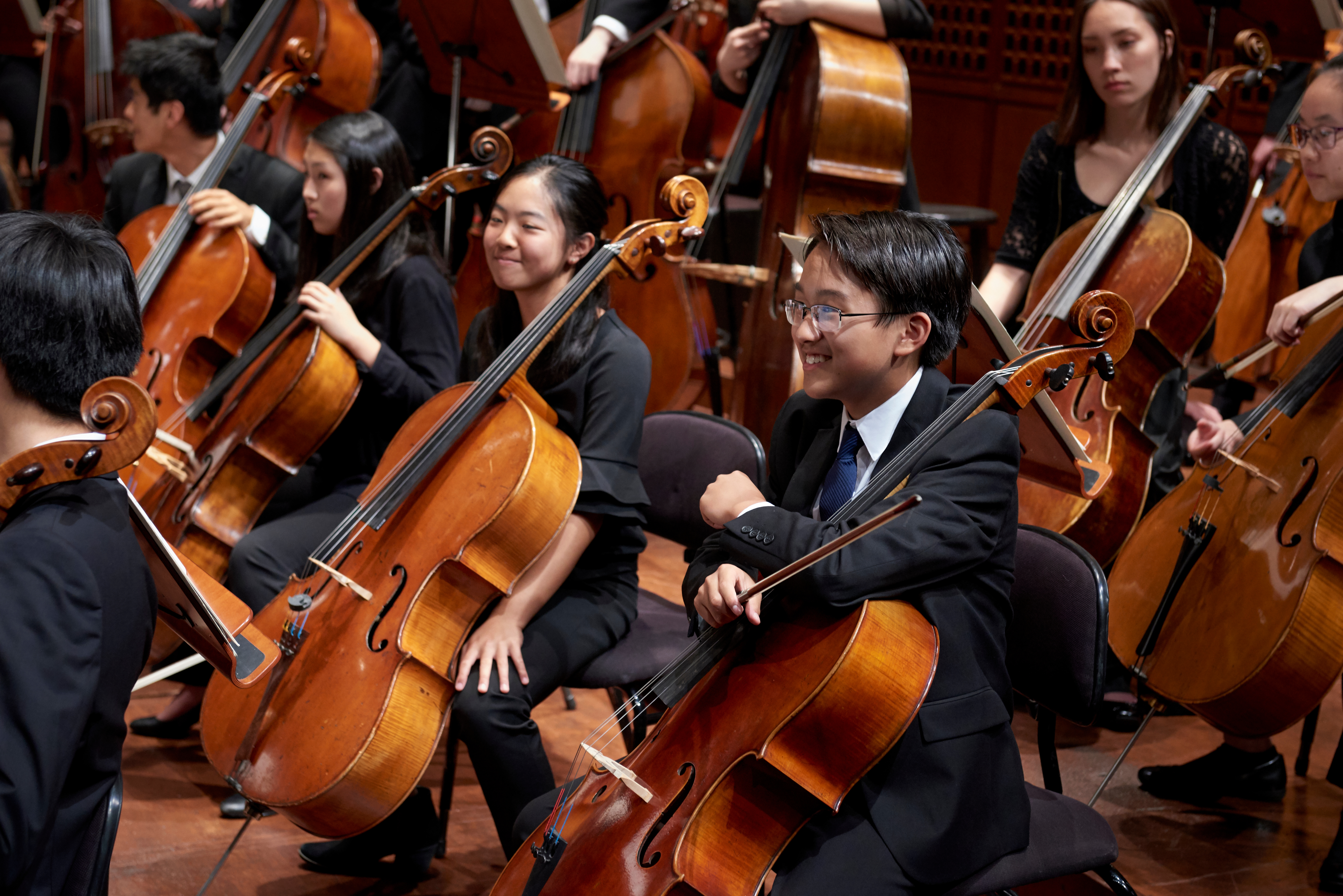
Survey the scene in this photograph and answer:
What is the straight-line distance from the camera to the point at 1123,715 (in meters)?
2.65

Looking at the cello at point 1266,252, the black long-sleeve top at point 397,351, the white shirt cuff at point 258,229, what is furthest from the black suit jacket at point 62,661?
Result: the cello at point 1266,252

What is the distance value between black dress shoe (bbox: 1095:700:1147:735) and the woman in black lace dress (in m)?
0.88

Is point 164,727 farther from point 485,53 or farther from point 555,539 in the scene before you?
point 485,53

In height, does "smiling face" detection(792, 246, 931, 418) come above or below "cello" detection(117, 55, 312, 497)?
above

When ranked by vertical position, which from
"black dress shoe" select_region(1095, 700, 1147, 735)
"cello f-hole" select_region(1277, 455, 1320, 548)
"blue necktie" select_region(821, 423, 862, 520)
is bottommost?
"black dress shoe" select_region(1095, 700, 1147, 735)

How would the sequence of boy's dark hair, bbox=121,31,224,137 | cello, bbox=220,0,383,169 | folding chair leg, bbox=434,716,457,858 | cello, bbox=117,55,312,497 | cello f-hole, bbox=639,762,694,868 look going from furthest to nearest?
cello, bbox=220,0,383,169 → boy's dark hair, bbox=121,31,224,137 → cello, bbox=117,55,312,497 → folding chair leg, bbox=434,716,457,858 → cello f-hole, bbox=639,762,694,868

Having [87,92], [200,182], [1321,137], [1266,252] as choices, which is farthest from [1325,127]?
[87,92]

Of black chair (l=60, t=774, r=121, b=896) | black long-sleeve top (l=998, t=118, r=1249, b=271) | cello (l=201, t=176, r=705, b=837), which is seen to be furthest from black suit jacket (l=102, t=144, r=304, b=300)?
black chair (l=60, t=774, r=121, b=896)

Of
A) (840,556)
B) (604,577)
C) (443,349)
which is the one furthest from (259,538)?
(840,556)

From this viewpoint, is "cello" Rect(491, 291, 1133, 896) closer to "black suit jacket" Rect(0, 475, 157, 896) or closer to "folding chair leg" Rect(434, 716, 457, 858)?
"black suit jacket" Rect(0, 475, 157, 896)

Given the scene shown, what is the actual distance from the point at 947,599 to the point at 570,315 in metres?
0.86

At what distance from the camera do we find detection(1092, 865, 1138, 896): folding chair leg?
1589 millimetres

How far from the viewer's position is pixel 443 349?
2.65 m

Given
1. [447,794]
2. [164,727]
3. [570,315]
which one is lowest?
[164,727]
